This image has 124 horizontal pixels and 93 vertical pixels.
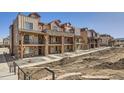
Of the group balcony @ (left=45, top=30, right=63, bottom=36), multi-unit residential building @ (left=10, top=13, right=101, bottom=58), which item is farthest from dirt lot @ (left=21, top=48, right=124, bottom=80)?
balcony @ (left=45, top=30, right=63, bottom=36)

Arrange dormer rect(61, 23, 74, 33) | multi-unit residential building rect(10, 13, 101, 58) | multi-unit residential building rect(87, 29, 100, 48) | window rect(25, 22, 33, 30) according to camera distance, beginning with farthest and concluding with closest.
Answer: multi-unit residential building rect(87, 29, 100, 48) → dormer rect(61, 23, 74, 33) → window rect(25, 22, 33, 30) → multi-unit residential building rect(10, 13, 101, 58)

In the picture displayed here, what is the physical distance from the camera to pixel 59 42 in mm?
16422

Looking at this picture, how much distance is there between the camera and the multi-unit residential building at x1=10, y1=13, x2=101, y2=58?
12.1 meters

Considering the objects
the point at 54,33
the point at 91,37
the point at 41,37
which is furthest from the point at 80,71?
the point at 91,37

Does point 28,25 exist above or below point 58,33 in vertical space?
above

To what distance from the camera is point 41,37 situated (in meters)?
14.3

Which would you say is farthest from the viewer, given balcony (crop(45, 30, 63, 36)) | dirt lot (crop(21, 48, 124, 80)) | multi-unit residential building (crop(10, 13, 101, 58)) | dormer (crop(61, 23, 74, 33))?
dormer (crop(61, 23, 74, 33))

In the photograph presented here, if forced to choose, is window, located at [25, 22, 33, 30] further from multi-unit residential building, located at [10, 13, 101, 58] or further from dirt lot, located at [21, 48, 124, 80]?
dirt lot, located at [21, 48, 124, 80]

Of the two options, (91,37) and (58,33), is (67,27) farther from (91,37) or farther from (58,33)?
(91,37)

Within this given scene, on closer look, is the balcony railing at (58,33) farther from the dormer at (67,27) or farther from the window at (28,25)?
the window at (28,25)
